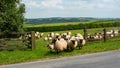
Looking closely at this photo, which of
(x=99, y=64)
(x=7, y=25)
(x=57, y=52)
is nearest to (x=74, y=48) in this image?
(x=57, y=52)

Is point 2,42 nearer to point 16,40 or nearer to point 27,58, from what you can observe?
point 16,40

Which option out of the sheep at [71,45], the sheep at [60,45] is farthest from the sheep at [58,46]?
the sheep at [71,45]

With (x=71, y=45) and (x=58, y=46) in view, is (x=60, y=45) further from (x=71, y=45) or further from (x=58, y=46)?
(x=71, y=45)

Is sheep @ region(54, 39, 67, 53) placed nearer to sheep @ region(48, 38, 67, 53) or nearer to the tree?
sheep @ region(48, 38, 67, 53)

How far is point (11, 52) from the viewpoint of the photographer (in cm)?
2333

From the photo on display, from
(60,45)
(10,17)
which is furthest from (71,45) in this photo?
(10,17)

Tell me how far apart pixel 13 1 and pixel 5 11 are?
1317 millimetres

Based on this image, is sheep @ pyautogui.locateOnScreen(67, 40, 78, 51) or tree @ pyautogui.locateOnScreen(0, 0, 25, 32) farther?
tree @ pyautogui.locateOnScreen(0, 0, 25, 32)

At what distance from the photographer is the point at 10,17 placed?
2769 cm

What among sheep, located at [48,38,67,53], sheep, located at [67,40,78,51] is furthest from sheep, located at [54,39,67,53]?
sheep, located at [67,40,78,51]

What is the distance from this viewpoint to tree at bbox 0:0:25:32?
27.1 m

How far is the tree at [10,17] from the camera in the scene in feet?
88.8

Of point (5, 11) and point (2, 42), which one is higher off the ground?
point (5, 11)

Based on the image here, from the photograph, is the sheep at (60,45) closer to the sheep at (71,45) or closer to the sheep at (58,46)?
the sheep at (58,46)
